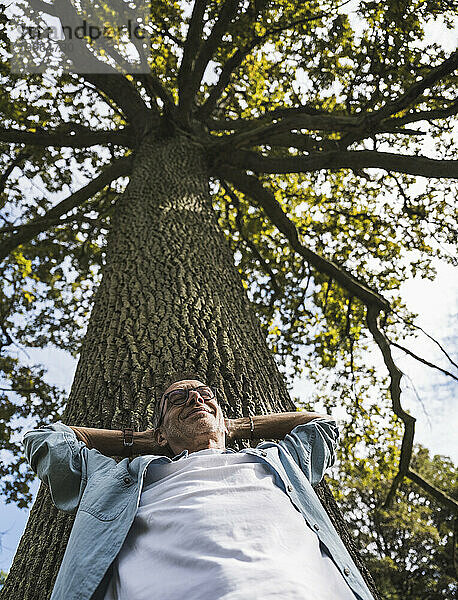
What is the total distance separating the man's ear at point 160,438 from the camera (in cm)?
230

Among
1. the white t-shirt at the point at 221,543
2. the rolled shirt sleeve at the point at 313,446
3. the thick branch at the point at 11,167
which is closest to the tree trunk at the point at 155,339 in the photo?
the rolled shirt sleeve at the point at 313,446

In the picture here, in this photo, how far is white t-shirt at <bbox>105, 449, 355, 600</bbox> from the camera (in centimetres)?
136

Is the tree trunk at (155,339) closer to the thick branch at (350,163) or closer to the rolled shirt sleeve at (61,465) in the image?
the rolled shirt sleeve at (61,465)

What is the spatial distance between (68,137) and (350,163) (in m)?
3.52

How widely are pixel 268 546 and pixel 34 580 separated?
112cm

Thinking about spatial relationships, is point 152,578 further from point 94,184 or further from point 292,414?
point 94,184

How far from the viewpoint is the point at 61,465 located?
80.0 inches

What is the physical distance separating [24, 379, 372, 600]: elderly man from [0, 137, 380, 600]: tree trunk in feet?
0.83

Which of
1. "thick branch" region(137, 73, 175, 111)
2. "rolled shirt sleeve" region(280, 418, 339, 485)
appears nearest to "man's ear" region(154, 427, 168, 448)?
"rolled shirt sleeve" region(280, 418, 339, 485)

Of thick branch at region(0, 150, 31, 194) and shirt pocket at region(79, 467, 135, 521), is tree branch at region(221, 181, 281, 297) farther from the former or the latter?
shirt pocket at region(79, 467, 135, 521)

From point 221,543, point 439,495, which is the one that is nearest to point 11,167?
point 439,495

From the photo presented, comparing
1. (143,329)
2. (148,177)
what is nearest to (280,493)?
(143,329)

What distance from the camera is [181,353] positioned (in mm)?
2900

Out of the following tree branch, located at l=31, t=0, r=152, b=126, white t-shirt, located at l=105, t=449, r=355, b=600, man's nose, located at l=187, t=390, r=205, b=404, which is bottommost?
white t-shirt, located at l=105, t=449, r=355, b=600
